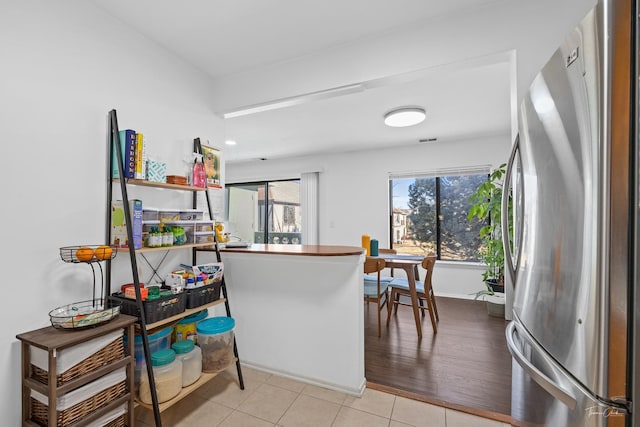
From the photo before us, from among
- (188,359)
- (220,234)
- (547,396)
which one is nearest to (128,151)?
(220,234)

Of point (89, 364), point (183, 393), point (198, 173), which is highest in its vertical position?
point (198, 173)

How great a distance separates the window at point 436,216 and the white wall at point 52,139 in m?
3.91

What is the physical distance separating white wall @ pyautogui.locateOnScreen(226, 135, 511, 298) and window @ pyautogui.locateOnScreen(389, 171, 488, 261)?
200 millimetres

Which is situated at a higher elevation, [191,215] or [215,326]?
[191,215]

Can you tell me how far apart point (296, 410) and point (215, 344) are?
0.68 metres

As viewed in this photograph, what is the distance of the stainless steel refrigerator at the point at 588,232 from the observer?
605 millimetres

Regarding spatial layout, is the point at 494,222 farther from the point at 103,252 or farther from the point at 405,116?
the point at 103,252

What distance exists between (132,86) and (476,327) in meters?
3.88

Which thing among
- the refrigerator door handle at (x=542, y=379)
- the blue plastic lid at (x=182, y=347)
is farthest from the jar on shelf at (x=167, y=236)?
the refrigerator door handle at (x=542, y=379)

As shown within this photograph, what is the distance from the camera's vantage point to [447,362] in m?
2.30

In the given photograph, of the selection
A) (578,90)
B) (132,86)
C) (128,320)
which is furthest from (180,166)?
(578,90)

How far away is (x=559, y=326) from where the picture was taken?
75cm

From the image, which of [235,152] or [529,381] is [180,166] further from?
[235,152]

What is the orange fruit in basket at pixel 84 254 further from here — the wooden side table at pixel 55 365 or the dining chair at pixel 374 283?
the dining chair at pixel 374 283
